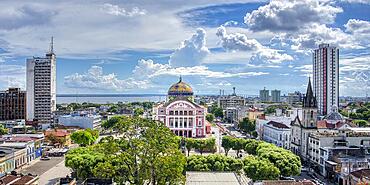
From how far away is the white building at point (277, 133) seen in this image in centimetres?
7697

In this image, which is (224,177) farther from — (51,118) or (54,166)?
(51,118)

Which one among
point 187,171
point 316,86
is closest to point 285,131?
point 187,171

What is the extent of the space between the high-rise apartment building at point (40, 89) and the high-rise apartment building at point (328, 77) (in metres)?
79.5

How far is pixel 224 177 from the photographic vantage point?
45.8 m

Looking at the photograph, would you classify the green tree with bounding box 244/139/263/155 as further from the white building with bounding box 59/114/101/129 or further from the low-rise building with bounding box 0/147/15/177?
the white building with bounding box 59/114/101/129

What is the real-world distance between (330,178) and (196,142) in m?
23.9

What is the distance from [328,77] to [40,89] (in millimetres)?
83451

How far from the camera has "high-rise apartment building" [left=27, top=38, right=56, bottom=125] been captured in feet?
389

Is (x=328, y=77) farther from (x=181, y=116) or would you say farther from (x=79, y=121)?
(x=79, y=121)

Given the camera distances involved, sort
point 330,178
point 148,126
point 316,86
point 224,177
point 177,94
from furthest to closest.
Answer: point 316,86, point 177,94, point 330,178, point 224,177, point 148,126

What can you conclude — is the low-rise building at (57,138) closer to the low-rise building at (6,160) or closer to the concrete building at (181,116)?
the concrete building at (181,116)

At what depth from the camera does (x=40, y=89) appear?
389ft

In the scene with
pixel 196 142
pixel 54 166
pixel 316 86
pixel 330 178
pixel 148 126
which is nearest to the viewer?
pixel 148 126

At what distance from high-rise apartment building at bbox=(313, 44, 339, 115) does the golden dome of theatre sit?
4471cm
